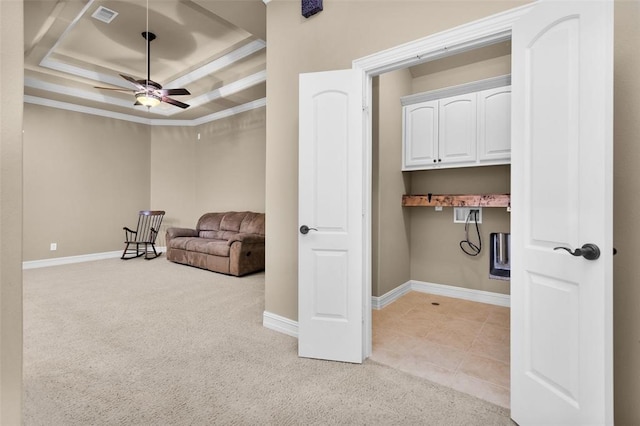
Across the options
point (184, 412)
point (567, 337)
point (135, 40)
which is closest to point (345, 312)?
point (184, 412)

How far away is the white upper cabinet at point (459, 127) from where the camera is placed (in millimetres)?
3309

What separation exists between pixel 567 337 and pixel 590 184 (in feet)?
2.30

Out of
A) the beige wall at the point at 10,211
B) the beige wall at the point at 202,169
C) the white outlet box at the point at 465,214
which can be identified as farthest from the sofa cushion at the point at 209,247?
the beige wall at the point at 10,211

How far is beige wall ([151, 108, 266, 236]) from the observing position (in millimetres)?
6520

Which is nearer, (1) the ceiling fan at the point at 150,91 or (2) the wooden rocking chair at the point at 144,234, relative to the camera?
(1) the ceiling fan at the point at 150,91

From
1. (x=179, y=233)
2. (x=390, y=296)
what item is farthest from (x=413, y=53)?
(x=179, y=233)

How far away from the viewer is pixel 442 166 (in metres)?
3.69

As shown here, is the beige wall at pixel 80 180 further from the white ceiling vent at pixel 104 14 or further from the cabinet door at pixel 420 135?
the cabinet door at pixel 420 135

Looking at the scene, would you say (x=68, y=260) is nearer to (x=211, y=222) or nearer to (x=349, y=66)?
(x=211, y=222)

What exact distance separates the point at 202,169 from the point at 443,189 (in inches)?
219

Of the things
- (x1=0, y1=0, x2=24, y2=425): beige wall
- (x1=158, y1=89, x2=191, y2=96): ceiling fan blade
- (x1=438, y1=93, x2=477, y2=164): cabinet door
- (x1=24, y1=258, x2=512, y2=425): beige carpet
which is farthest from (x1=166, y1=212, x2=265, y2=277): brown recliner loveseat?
(x1=0, y1=0, x2=24, y2=425): beige wall

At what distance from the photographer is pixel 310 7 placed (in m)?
2.59

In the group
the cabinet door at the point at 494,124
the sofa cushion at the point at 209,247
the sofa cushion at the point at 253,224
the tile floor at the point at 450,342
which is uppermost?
the cabinet door at the point at 494,124

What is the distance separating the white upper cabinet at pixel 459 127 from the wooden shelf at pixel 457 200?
0.36 meters
